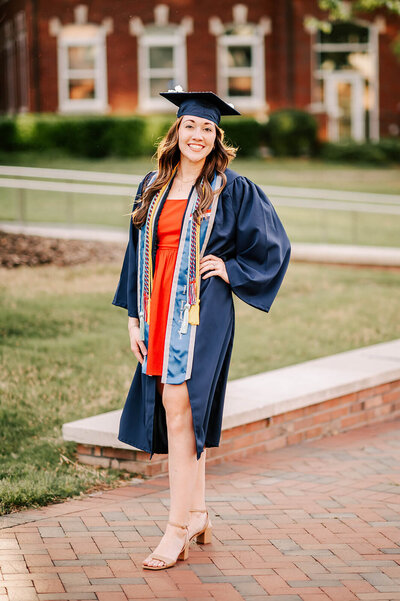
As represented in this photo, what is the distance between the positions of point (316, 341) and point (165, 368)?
489cm

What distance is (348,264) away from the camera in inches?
477

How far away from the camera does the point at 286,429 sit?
6348 mm

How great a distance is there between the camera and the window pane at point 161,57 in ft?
87.6

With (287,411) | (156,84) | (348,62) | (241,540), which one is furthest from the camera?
(348,62)

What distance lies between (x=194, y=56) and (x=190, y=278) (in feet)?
76.1

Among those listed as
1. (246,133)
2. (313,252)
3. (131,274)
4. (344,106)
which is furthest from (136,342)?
(344,106)

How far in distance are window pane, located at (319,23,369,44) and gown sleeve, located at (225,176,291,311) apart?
2328 centimetres

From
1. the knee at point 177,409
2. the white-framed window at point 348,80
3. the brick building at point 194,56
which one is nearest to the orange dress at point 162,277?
the knee at point 177,409

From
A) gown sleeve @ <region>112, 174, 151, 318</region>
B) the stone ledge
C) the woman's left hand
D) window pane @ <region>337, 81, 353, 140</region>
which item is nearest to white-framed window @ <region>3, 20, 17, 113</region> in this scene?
window pane @ <region>337, 81, 353, 140</region>

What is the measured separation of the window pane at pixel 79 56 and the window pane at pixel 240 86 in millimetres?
3715

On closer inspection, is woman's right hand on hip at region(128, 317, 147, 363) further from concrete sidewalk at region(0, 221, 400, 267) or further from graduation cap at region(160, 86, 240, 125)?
concrete sidewalk at region(0, 221, 400, 267)

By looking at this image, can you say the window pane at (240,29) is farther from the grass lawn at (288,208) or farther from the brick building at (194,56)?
the grass lawn at (288,208)

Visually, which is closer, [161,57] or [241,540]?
[241,540]

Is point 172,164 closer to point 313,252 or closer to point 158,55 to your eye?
point 313,252
